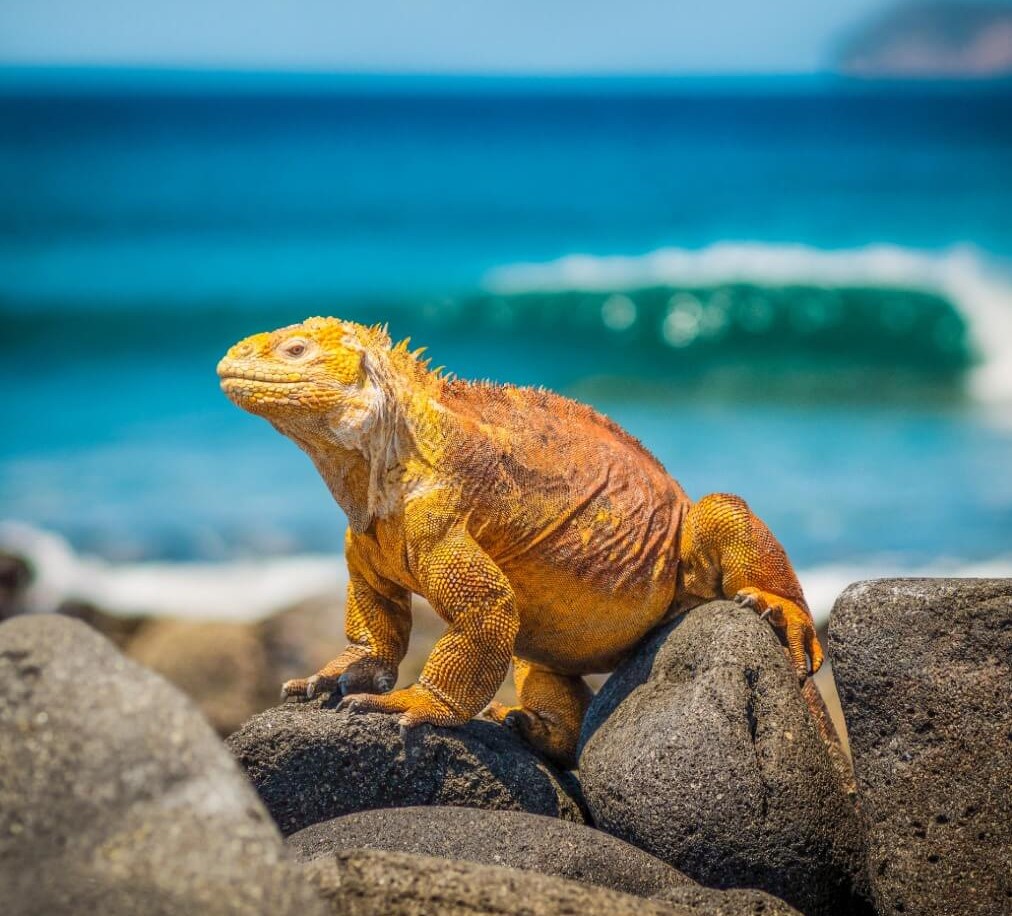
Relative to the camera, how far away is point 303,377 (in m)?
5.61

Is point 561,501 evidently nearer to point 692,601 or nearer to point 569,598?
point 569,598

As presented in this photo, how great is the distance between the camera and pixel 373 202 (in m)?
29.0

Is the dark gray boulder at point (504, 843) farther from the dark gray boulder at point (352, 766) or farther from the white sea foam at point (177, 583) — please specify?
the white sea foam at point (177, 583)

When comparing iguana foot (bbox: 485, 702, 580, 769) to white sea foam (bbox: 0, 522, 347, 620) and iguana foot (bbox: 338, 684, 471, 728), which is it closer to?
iguana foot (bbox: 338, 684, 471, 728)

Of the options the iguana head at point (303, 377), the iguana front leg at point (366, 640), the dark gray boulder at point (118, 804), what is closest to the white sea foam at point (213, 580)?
the iguana front leg at point (366, 640)

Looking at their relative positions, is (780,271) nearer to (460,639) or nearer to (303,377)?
(460,639)

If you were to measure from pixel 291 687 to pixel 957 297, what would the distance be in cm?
2039

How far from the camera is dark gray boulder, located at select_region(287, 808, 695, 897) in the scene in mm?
5242

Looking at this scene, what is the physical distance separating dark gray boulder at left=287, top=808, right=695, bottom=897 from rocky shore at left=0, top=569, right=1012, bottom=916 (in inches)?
0.4

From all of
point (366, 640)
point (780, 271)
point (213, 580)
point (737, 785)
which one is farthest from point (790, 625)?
point (780, 271)

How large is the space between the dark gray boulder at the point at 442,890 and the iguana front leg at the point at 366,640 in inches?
85.4

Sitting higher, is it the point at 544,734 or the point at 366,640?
the point at 366,640

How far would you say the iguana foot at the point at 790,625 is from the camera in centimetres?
629

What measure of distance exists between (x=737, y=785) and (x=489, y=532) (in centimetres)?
142
